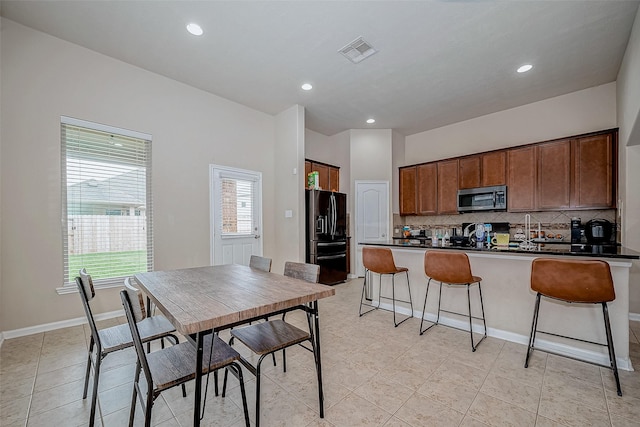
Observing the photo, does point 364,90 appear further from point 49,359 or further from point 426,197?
point 49,359

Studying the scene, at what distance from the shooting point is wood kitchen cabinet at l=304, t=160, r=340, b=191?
5419 millimetres

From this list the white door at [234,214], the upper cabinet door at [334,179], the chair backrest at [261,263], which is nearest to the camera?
the chair backrest at [261,263]

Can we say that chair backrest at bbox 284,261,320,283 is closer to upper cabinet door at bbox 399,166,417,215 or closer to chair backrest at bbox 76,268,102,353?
chair backrest at bbox 76,268,102,353

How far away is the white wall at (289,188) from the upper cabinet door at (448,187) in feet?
9.20

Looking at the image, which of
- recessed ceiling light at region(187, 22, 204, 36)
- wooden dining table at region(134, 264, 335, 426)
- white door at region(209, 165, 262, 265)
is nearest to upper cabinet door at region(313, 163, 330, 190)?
white door at region(209, 165, 262, 265)

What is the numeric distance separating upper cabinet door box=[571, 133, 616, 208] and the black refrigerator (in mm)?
3648

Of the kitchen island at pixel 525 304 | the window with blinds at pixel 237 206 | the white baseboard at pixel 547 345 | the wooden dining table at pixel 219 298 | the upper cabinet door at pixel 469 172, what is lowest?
the white baseboard at pixel 547 345

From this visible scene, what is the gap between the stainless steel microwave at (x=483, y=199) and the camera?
457 cm

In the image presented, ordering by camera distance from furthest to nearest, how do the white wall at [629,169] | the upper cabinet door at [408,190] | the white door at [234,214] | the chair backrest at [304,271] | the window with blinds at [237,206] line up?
the upper cabinet door at [408,190]
the window with blinds at [237,206]
the white door at [234,214]
the white wall at [629,169]
the chair backrest at [304,271]

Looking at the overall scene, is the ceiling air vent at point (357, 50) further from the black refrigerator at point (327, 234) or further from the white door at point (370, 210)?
the white door at point (370, 210)

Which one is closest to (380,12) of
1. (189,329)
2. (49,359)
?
(189,329)

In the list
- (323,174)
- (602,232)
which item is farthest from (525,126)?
(323,174)

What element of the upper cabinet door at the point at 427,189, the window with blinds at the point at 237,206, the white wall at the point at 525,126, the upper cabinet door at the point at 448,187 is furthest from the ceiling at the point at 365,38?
the upper cabinet door at the point at 427,189

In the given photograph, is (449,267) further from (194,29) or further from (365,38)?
(194,29)
